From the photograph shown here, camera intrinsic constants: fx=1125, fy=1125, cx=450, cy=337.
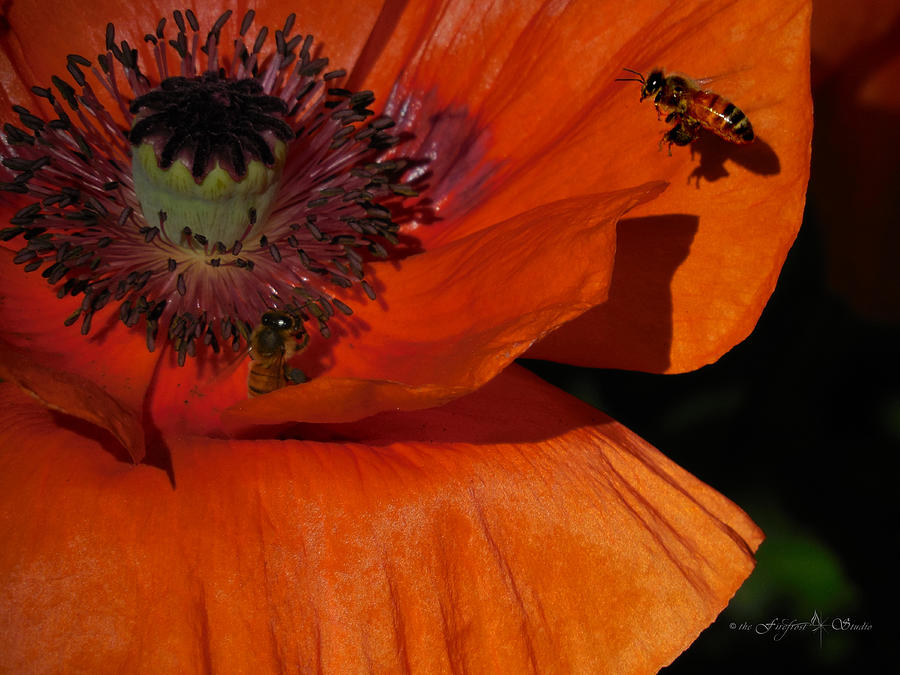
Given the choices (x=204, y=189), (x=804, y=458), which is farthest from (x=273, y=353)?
(x=804, y=458)

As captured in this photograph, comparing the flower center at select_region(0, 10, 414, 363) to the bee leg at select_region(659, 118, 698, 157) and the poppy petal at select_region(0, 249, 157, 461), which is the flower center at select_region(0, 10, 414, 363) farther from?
the bee leg at select_region(659, 118, 698, 157)

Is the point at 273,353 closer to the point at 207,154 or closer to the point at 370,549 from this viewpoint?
the point at 370,549

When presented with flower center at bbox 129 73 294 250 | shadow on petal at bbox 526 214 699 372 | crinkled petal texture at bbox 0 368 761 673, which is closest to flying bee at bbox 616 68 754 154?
shadow on petal at bbox 526 214 699 372

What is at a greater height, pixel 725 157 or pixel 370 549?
pixel 725 157

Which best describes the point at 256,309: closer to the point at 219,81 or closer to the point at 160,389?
the point at 160,389

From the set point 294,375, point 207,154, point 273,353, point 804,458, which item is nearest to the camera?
point 273,353

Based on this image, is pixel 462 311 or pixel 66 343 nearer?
pixel 462 311

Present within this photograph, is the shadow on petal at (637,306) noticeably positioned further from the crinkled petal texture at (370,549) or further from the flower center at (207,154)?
the flower center at (207,154)
